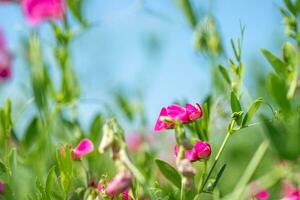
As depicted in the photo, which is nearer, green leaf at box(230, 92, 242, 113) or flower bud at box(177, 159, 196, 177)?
flower bud at box(177, 159, 196, 177)

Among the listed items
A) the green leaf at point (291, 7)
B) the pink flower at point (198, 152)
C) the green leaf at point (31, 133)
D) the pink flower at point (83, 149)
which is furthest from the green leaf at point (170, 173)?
the green leaf at point (31, 133)

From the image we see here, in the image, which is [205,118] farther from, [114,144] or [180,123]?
[114,144]

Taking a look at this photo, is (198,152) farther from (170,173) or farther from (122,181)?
(122,181)

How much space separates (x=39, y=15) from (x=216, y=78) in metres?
0.58

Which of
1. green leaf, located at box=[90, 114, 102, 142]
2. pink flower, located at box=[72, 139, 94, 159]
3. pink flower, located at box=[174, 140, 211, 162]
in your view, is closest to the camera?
pink flower, located at box=[174, 140, 211, 162]

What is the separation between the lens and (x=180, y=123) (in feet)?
2.78

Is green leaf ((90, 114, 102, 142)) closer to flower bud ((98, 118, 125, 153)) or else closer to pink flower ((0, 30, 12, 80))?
flower bud ((98, 118, 125, 153))

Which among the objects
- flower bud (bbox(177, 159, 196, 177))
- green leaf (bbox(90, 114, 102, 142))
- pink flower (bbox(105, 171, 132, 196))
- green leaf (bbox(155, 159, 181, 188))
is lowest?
green leaf (bbox(90, 114, 102, 142))

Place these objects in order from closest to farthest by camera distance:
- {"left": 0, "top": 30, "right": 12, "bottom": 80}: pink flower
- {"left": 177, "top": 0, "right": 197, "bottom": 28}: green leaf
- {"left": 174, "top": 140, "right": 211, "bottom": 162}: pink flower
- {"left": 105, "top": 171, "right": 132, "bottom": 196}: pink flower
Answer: {"left": 105, "top": 171, "right": 132, "bottom": 196}: pink flower < {"left": 174, "top": 140, "right": 211, "bottom": 162}: pink flower < {"left": 177, "top": 0, "right": 197, "bottom": 28}: green leaf < {"left": 0, "top": 30, "right": 12, "bottom": 80}: pink flower

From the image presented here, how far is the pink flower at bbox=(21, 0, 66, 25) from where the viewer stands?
1.69 metres

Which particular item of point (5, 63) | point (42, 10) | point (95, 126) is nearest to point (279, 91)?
point (95, 126)

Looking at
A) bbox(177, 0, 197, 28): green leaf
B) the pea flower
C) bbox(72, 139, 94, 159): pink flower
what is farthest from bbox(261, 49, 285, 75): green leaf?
bbox(177, 0, 197, 28): green leaf

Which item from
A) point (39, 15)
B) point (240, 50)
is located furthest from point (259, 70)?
point (240, 50)

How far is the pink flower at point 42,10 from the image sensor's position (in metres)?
1.69
